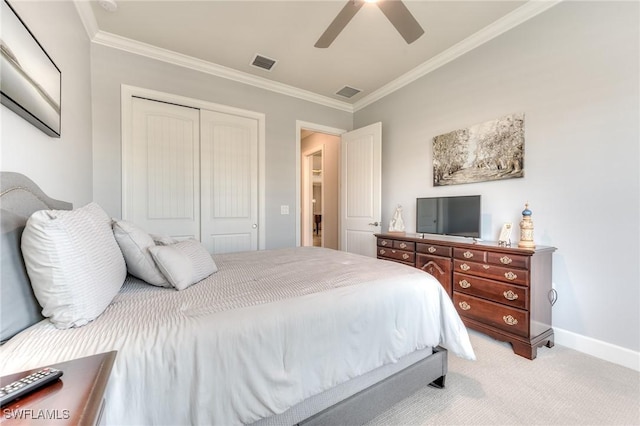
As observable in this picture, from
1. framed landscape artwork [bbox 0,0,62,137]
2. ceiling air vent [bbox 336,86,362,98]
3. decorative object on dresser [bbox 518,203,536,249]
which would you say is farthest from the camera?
ceiling air vent [bbox 336,86,362,98]

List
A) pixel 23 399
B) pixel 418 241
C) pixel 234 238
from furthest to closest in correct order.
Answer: pixel 234 238 → pixel 418 241 → pixel 23 399

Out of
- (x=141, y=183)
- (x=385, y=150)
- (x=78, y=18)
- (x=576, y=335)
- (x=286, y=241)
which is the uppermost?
(x=78, y=18)

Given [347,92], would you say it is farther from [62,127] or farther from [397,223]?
[62,127]

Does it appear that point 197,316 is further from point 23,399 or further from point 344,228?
point 344,228

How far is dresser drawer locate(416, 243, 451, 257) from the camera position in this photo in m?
2.47

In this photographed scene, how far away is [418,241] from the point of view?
8.87 ft

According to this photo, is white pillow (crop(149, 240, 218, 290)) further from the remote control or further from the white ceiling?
the white ceiling

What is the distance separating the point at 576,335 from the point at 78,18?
4.76m

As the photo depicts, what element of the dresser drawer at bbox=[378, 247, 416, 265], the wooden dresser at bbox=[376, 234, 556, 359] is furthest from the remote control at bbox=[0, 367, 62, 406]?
the dresser drawer at bbox=[378, 247, 416, 265]

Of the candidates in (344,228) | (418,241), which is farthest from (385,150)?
(418,241)

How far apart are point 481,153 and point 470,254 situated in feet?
3.43

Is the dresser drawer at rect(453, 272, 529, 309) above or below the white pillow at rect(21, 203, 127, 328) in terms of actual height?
below

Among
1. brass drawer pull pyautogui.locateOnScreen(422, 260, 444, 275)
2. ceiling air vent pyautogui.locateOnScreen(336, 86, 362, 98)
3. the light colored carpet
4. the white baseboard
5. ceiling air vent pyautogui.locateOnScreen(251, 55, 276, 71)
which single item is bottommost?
the light colored carpet

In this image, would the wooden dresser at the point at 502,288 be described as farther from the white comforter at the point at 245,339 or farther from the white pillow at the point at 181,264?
the white pillow at the point at 181,264
